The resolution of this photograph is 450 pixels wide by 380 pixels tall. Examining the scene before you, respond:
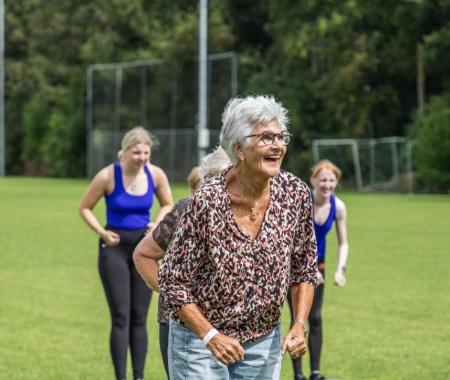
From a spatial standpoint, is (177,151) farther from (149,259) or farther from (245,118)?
(245,118)

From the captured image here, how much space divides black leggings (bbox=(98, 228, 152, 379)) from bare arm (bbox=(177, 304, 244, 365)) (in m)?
4.31

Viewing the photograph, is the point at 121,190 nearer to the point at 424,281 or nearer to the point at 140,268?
the point at 140,268

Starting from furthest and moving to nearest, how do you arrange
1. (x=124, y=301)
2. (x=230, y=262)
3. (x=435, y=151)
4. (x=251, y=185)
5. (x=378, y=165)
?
(x=378, y=165) → (x=435, y=151) → (x=124, y=301) → (x=251, y=185) → (x=230, y=262)

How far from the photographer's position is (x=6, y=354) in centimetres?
1028

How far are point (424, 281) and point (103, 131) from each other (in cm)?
4764

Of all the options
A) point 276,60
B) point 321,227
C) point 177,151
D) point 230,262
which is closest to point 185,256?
point 230,262

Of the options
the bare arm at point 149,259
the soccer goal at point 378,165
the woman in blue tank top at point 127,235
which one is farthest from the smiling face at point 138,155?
the soccer goal at point 378,165

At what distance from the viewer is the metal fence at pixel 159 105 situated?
183ft

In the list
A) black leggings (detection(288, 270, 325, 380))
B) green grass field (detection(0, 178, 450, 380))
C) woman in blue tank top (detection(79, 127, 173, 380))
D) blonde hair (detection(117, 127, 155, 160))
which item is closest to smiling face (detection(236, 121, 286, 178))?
woman in blue tank top (detection(79, 127, 173, 380))

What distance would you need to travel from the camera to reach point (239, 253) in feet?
13.9

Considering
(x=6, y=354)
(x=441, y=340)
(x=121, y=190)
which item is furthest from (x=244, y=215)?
(x=441, y=340)

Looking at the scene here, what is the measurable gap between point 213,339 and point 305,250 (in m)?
0.54

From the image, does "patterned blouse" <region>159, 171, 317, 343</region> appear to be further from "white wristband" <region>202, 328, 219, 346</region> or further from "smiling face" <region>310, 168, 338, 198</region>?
"smiling face" <region>310, 168, 338, 198</region>

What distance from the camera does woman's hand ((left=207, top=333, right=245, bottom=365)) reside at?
429cm
